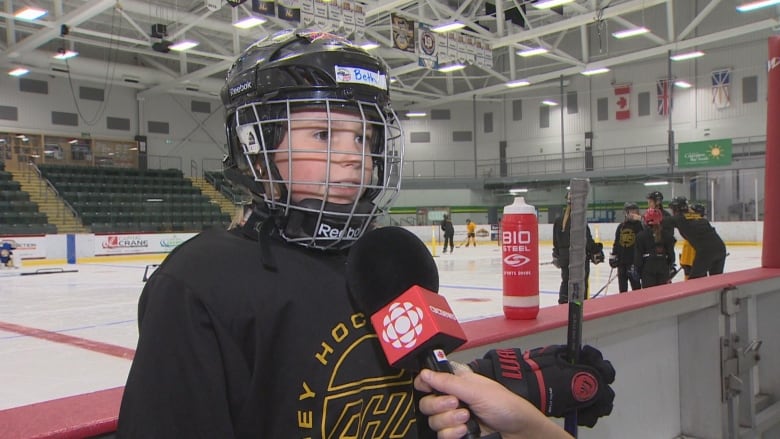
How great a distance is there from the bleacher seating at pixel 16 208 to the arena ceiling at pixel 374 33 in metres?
3.79

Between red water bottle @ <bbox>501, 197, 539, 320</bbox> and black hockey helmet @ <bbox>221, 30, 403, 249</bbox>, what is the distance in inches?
35.9

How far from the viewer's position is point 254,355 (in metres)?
0.85

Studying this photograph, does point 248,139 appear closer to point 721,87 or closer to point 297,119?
point 297,119

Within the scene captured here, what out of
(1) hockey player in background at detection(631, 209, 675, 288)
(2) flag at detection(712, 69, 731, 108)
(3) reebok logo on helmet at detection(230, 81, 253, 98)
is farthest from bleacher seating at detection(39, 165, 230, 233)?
(2) flag at detection(712, 69, 731, 108)

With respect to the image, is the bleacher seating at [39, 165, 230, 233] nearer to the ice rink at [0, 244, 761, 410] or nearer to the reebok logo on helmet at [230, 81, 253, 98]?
the ice rink at [0, 244, 761, 410]

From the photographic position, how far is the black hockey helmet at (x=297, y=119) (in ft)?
3.20

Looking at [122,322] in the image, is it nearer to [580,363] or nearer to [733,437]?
[733,437]

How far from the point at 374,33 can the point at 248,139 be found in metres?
18.1

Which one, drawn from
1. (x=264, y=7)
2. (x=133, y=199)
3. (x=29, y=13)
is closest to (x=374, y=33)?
(x=264, y=7)

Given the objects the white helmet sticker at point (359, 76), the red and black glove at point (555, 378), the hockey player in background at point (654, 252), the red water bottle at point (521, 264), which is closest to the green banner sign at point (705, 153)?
the hockey player in background at point (654, 252)

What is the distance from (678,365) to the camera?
268cm

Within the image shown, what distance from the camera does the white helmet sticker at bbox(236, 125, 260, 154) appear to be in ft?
3.27

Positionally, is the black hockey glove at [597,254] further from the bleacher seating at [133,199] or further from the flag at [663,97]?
the flag at [663,97]

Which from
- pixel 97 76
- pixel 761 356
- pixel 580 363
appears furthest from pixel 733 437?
pixel 97 76
